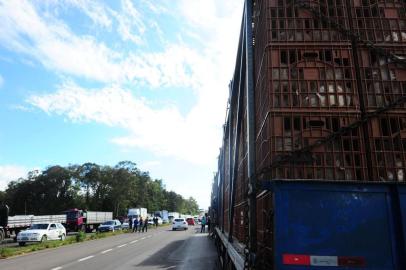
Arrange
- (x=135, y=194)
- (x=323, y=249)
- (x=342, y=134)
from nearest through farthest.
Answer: (x=323, y=249), (x=342, y=134), (x=135, y=194)

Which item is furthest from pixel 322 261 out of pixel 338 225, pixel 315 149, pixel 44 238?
pixel 44 238

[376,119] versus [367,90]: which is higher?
[367,90]

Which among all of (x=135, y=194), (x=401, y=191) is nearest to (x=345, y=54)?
(x=401, y=191)

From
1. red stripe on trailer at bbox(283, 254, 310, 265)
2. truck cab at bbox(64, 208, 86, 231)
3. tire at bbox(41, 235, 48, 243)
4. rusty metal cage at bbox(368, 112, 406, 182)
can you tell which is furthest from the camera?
truck cab at bbox(64, 208, 86, 231)

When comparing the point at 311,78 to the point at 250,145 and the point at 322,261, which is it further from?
the point at 322,261

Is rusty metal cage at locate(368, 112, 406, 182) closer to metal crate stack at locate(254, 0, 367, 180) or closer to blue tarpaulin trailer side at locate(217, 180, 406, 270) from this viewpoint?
metal crate stack at locate(254, 0, 367, 180)

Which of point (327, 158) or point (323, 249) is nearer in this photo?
point (323, 249)

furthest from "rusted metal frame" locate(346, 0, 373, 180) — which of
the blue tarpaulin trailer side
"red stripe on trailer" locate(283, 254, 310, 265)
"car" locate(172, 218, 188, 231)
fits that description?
"car" locate(172, 218, 188, 231)

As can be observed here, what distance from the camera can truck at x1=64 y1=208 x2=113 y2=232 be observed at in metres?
44.8

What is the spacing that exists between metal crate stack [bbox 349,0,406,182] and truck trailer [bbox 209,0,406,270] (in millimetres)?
11

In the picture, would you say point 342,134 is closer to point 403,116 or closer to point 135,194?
point 403,116

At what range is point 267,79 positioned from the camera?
15.2 ft

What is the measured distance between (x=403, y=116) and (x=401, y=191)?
991 millimetres

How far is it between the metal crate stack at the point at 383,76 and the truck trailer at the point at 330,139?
0.01 m
